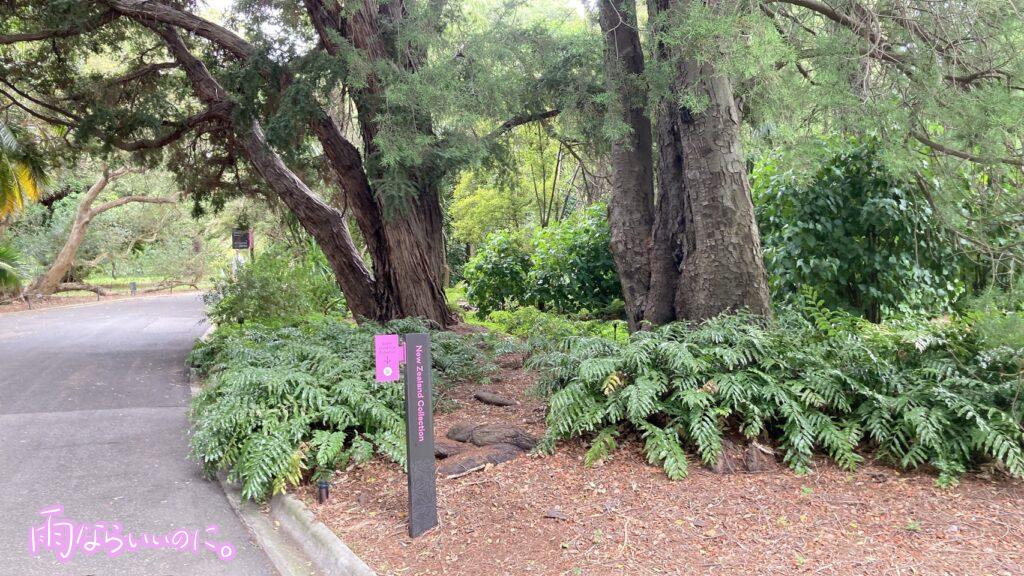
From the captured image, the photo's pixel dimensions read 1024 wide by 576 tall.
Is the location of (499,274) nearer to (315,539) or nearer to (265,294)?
(265,294)

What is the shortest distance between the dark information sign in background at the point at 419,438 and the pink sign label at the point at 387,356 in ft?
0.38

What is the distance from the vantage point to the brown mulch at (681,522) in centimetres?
398

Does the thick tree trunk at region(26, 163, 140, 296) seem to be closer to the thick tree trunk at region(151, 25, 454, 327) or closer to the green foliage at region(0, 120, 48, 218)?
the green foliage at region(0, 120, 48, 218)

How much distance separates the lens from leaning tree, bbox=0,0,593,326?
9758 mm

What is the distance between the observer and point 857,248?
9.02 meters

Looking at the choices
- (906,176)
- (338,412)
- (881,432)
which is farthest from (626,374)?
(906,176)

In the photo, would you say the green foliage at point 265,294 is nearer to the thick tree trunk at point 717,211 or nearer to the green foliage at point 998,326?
the thick tree trunk at point 717,211

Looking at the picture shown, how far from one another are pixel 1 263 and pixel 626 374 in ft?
82.8

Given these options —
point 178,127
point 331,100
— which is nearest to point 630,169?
point 331,100

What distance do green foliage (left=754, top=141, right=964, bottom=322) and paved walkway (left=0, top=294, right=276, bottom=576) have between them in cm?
707

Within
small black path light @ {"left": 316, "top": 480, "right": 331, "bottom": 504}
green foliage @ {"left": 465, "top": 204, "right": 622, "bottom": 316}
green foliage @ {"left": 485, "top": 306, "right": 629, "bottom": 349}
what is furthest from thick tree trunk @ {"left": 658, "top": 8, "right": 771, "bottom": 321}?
green foliage @ {"left": 465, "top": 204, "right": 622, "bottom": 316}

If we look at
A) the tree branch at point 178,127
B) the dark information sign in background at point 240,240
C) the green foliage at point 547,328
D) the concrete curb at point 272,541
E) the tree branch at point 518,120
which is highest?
the tree branch at point 178,127

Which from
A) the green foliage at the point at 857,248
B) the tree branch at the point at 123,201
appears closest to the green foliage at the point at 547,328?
the green foliage at the point at 857,248

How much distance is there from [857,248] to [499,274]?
857cm
